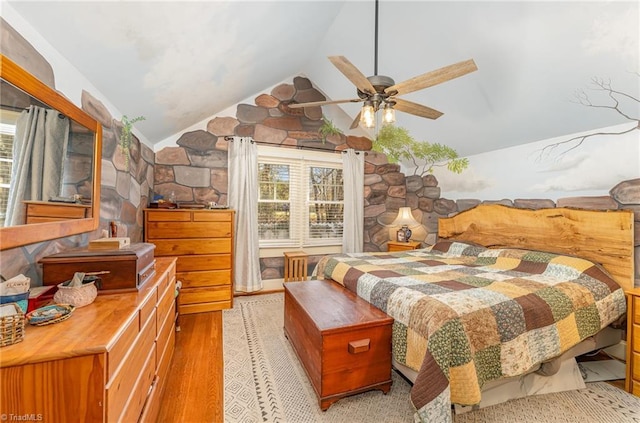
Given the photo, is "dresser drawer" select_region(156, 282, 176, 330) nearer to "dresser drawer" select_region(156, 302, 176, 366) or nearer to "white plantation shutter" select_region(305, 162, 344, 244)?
"dresser drawer" select_region(156, 302, 176, 366)

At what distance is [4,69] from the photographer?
103 centimetres

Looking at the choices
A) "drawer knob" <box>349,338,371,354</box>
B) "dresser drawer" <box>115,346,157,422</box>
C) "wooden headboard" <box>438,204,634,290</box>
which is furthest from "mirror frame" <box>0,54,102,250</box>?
"wooden headboard" <box>438,204,634,290</box>

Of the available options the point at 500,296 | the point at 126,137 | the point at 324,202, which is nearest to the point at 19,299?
the point at 126,137

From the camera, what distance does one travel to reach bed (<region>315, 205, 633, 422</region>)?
145cm

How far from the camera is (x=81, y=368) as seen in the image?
0.87m

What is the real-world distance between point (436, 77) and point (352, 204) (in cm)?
279

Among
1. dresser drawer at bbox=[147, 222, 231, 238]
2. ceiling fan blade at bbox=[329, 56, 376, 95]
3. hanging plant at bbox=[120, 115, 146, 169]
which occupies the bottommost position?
dresser drawer at bbox=[147, 222, 231, 238]

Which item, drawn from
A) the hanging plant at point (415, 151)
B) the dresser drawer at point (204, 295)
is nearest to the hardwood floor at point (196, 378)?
the dresser drawer at point (204, 295)

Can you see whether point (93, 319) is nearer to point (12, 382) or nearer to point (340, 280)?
point (12, 382)

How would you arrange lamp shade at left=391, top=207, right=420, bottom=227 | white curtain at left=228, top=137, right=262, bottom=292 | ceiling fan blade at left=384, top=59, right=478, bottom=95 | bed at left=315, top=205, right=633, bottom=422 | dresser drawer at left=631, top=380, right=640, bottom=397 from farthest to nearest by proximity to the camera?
lamp shade at left=391, top=207, right=420, bottom=227 < white curtain at left=228, top=137, right=262, bottom=292 < dresser drawer at left=631, top=380, right=640, bottom=397 < ceiling fan blade at left=384, top=59, right=478, bottom=95 < bed at left=315, top=205, right=633, bottom=422

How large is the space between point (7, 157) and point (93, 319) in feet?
2.35

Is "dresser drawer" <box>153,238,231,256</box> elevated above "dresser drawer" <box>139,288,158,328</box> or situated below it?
above

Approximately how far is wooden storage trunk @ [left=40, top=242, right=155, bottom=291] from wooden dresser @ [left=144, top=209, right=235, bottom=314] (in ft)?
5.45

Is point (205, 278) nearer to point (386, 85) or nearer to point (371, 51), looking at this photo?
point (386, 85)
